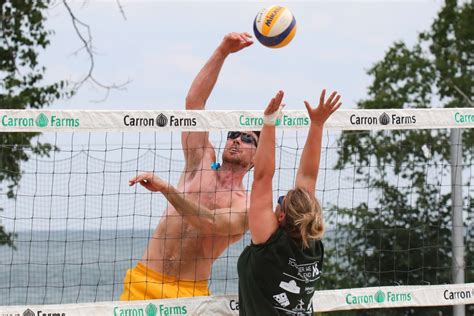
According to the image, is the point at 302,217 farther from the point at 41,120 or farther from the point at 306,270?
the point at 41,120

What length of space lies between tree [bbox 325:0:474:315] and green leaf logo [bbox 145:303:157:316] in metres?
2.28

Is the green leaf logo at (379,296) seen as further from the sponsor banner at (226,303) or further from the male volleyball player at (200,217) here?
the male volleyball player at (200,217)

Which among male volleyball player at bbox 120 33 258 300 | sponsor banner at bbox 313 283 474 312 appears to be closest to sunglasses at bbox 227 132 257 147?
male volleyball player at bbox 120 33 258 300

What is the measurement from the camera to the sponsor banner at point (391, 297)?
6145 mm

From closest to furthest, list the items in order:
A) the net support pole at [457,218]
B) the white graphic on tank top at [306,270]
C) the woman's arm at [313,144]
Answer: the white graphic on tank top at [306,270] < the woman's arm at [313,144] < the net support pole at [457,218]

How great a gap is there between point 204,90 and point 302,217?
1835 millimetres

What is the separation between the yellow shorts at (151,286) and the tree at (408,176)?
2.02m

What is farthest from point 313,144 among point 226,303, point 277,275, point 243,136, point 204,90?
point 226,303

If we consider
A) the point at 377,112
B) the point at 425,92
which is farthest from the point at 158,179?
the point at 425,92

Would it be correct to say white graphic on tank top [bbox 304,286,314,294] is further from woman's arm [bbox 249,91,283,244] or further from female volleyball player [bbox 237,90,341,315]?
woman's arm [bbox 249,91,283,244]

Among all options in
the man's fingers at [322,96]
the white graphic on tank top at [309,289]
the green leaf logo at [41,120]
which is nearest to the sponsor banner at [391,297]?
the white graphic on tank top at [309,289]

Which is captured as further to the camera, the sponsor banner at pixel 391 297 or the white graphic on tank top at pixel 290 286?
the sponsor banner at pixel 391 297

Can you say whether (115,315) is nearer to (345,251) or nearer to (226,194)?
A: (226,194)

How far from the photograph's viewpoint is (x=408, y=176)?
12.7 meters
